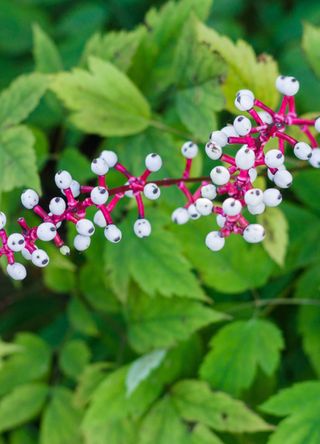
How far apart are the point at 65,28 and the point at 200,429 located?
6.33 feet

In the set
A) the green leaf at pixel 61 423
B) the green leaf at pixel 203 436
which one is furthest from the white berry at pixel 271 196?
the green leaf at pixel 61 423

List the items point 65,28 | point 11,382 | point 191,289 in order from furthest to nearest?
point 65,28
point 11,382
point 191,289

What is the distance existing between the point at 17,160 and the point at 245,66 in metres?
0.70

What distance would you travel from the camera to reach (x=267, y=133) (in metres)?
1.17

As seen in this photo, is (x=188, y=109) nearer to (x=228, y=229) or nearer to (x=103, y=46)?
(x=103, y=46)

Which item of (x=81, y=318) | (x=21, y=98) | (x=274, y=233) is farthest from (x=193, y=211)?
(x=81, y=318)

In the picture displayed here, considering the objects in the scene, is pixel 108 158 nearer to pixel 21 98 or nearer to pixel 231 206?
pixel 231 206

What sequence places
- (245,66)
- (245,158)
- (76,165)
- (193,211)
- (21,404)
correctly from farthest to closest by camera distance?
(21,404) < (76,165) < (245,66) < (193,211) < (245,158)

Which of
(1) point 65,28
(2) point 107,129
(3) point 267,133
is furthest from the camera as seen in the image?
(1) point 65,28

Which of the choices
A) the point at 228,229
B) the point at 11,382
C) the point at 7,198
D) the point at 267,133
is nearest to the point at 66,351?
the point at 11,382

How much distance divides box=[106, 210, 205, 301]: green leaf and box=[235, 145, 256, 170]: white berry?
0.74 meters

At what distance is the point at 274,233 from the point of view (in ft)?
5.79

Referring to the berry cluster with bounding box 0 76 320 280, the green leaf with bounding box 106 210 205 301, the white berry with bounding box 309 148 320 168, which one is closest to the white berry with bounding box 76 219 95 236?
the berry cluster with bounding box 0 76 320 280

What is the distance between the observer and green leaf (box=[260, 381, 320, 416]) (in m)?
1.69
